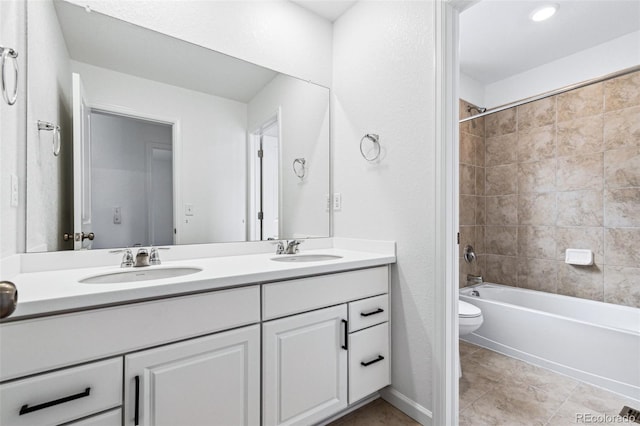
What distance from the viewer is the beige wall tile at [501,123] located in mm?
2951

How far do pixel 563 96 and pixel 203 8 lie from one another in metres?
2.98

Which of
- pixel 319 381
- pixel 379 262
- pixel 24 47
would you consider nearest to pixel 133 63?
pixel 24 47

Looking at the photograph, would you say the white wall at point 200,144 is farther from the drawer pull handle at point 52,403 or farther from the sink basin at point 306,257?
the drawer pull handle at point 52,403

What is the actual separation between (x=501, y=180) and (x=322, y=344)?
2654 mm

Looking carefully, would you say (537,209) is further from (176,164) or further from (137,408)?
(137,408)

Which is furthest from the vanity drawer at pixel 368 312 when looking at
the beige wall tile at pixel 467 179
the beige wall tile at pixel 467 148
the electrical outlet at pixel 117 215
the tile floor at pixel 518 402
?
the beige wall tile at pixel 467 148

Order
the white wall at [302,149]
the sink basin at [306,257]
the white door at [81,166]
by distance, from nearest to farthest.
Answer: the white door at [81,166], the sink basin at [306,257], the white wall at [302,149]

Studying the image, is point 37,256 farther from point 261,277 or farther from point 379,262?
point 379,262

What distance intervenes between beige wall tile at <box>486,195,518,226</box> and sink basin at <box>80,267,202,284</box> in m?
2.94

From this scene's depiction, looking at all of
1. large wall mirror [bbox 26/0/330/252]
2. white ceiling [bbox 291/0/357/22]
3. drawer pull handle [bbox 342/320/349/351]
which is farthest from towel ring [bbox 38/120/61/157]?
white ceiling [bbox 291/0/357/22]

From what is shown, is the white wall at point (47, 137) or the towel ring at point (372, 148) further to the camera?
the towel ring at point (372, 148)

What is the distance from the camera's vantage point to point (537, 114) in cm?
279

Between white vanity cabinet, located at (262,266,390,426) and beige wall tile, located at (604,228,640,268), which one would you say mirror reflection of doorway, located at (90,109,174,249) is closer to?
white vanity cabinet, located at (262,266,390,426)

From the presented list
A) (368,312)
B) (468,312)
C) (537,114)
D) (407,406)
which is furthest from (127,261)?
(537,114)
